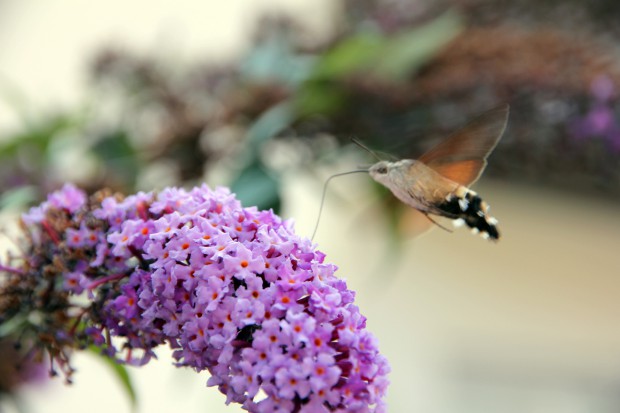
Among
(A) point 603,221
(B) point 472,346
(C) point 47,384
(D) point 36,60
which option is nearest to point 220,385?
(C) point 47,384

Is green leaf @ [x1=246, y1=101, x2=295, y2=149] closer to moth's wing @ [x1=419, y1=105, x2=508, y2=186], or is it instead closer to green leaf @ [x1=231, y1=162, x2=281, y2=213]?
green leaf @ [x1=231, y1=162, x2=281, y2=213]

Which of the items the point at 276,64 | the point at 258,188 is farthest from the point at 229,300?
the point at 276,64

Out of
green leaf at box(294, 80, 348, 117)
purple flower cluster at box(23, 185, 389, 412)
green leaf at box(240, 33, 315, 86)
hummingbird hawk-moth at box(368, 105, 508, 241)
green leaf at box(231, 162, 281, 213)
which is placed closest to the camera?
purple flower cluster at box(23, 185, 389, 412)

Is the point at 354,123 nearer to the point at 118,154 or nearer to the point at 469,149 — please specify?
the point at 118,154

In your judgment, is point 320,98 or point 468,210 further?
point 320,98

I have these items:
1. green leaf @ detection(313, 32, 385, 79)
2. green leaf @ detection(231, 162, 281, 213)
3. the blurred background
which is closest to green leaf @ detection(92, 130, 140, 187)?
the blurred background

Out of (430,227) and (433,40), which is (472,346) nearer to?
(433,40)
